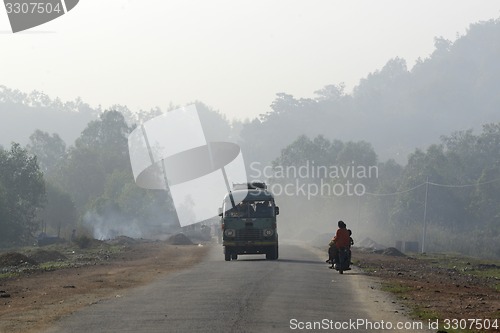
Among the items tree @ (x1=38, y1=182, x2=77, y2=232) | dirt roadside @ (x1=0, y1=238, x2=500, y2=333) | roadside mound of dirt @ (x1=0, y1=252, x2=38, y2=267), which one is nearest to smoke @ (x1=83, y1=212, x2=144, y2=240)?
tree @ (x1=38, y1=182, x2=77, y2=232)

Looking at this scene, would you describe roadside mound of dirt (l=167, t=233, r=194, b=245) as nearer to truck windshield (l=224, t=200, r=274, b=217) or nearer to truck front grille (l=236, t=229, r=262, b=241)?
truck windshield (l=224, t=200, r=274, b=217)

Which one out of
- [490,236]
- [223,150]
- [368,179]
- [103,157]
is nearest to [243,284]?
[490,236]

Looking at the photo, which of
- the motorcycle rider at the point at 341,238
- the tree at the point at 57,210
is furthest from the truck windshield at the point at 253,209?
the tree at the point at 57,210

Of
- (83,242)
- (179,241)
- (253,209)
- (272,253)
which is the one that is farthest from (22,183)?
(253,209)

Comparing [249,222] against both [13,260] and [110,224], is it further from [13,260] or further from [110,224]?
[110,224]

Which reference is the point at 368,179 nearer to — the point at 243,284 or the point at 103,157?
the point at 103,157

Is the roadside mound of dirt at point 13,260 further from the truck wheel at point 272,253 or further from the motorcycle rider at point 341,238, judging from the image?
the motorcycle rider at point 341,238

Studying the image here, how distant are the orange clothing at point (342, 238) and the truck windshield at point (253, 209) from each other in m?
8.82

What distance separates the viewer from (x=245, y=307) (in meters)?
21.8

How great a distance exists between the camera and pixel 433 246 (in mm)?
104688

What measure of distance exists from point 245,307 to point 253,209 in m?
21.7

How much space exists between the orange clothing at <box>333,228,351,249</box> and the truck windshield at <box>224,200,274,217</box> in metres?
8.82

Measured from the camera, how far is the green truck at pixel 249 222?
4322 cm

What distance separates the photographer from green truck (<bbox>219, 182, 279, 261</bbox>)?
4322cm
